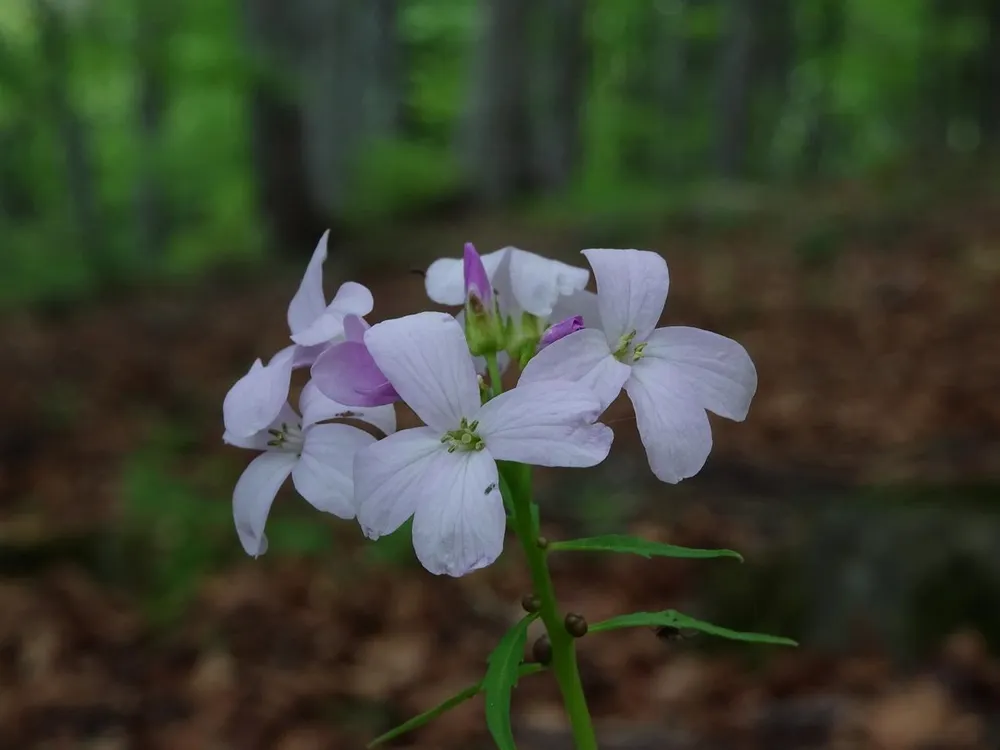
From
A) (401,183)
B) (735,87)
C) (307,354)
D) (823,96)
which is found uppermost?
(307,354)

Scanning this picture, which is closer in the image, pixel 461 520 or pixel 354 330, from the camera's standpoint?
pixel 461 520

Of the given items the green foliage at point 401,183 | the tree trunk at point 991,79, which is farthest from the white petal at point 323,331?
the tree trunk at point 991,79

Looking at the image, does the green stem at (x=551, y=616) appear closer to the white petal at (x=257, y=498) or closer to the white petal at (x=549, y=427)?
the white petal at (x=549, y=427)

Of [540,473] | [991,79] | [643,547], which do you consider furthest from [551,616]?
[991,79]

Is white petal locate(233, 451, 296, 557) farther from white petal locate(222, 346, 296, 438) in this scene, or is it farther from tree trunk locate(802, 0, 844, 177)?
tree trunk locate(802, 0, 844, 177)

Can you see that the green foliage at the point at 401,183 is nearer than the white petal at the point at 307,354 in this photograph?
No

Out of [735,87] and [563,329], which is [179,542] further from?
[735,87]
